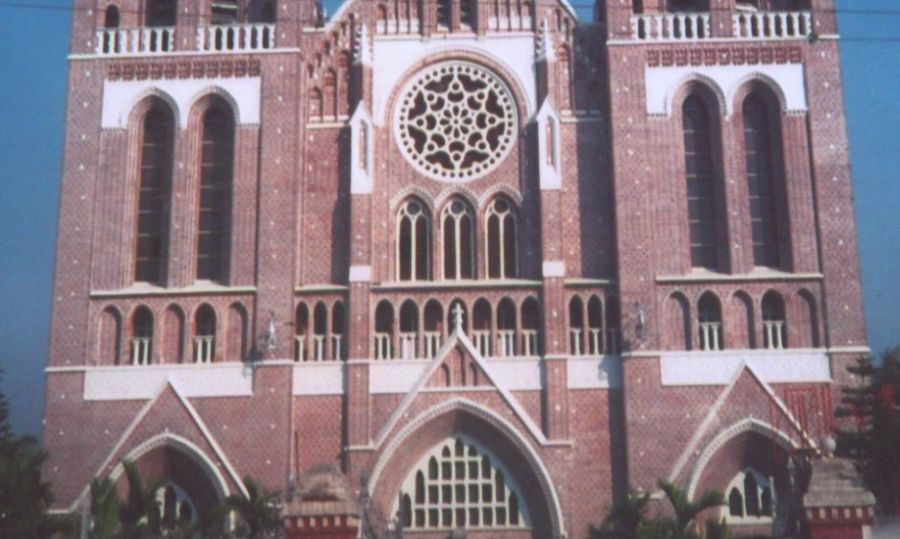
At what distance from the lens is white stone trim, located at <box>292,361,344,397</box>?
→ 1275 inches

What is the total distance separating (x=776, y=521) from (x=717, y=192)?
9.19m

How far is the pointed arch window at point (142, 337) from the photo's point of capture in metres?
33.1

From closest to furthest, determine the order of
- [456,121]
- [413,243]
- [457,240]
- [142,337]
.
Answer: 1. [142,337]
2. [457,240]
3. [413,243]
4. [456,121]

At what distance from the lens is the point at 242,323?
33.0m

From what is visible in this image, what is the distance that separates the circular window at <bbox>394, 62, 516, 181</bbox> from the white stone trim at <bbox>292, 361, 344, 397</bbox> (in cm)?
576

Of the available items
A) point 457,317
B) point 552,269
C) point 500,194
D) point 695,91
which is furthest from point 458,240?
point 695,91

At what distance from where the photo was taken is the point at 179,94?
35.1m

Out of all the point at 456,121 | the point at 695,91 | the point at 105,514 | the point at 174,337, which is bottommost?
the point at 105,514

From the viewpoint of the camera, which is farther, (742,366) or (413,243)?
(413,243)

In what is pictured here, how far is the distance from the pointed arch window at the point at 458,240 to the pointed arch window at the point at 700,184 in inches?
222

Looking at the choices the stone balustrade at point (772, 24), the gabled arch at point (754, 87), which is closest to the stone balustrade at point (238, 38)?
the gabled arch at point (754, 87)

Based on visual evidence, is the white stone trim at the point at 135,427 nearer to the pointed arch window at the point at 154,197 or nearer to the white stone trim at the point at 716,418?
the pointed arch window at the point at 154,197

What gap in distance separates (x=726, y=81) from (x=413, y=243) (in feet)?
30.1

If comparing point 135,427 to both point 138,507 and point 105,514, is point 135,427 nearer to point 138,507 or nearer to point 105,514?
point 138,507
